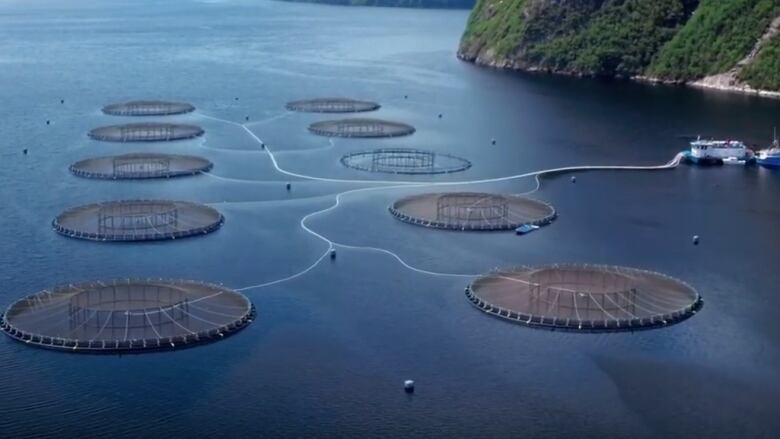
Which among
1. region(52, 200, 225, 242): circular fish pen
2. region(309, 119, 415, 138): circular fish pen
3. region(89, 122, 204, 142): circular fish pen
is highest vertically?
region(309, 119, 415, 138): circular fish pen

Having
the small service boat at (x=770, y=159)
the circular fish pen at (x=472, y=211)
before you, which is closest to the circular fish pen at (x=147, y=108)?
the circular fish pen at (x=472, y=211)

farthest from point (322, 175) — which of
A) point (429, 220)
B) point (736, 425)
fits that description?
point (736, 425)

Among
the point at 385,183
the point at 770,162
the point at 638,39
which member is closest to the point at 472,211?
the point at 385,183

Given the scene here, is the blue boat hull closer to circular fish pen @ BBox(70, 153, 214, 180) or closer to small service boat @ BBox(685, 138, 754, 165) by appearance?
small service boat @ BBox(685, 138, 754, 165)

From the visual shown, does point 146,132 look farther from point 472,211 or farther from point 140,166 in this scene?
point 472,211

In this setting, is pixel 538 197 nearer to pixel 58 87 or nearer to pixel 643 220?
pixel 643 220

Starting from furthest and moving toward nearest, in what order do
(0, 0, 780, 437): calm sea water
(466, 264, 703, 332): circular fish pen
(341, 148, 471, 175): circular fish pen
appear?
(341, 148, 471, 175): circular fish pen, (466, 264, 703, 332): circular fish pen, (0, 0, 780, 437): calm sea water

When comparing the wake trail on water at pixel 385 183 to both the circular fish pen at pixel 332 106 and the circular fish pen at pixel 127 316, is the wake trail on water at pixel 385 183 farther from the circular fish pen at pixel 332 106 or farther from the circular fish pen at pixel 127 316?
the circular fish pen at pixel 332 106

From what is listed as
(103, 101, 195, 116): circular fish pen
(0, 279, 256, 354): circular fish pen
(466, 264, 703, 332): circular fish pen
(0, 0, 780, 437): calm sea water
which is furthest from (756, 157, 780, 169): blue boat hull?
(103, 101, 195, 116): circular fish pen
